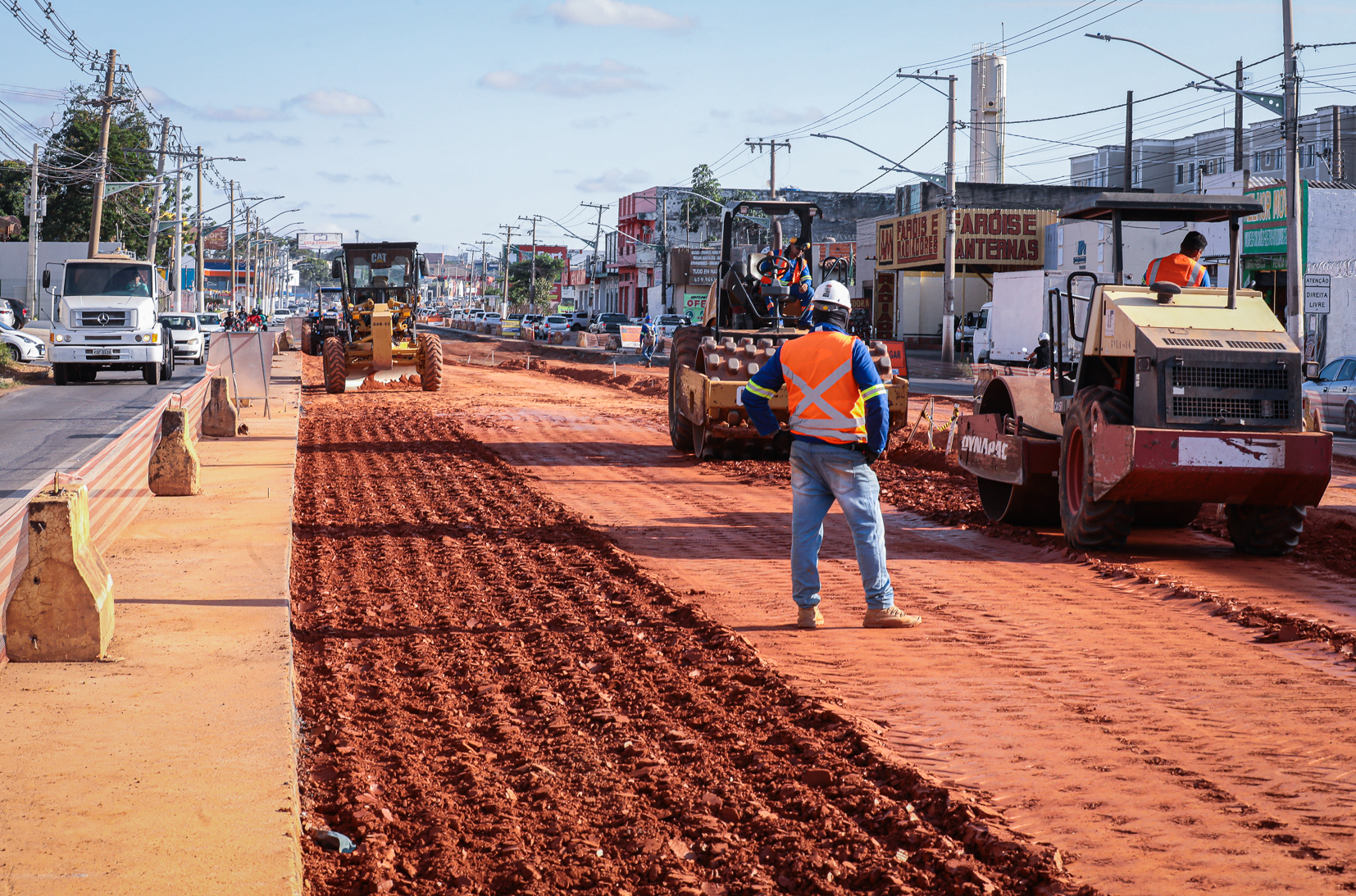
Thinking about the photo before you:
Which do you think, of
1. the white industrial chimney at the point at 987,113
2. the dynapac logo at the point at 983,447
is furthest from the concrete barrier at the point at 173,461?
the white industrial chimney at the point at 987,113

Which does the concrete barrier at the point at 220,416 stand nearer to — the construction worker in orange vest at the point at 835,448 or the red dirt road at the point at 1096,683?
the red dirt road at the point at 1096,683

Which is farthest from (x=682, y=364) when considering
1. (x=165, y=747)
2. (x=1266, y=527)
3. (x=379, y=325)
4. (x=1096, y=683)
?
(x=379, y=325)

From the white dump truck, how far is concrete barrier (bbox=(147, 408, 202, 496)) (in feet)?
67.7

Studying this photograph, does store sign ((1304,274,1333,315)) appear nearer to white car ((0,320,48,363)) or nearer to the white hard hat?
the white hard hat

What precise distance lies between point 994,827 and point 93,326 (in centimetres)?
3121

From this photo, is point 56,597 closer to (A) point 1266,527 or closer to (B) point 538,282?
(A) point 1266,527

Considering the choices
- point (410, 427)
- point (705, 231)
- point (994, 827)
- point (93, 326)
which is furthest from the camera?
point (705, 231)

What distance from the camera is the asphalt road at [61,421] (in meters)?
16.3

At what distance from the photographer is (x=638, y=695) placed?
6.76m

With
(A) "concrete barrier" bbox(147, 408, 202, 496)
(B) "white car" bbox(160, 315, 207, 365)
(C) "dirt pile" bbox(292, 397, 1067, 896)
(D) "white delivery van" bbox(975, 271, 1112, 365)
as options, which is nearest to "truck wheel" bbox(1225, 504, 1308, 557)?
(C) "dirt pile" bbox(292, 397, 1067, 896)

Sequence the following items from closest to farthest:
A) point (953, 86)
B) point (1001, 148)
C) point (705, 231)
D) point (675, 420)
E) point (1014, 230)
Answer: point (675, 420), point (953, 86), point (1014, 230), point (1001, 148), point (705, 231)

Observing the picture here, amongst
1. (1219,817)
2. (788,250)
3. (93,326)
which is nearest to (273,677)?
(1219,817)

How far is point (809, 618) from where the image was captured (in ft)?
26.8

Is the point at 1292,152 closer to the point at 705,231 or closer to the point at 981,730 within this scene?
the point at 981,730
